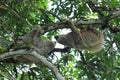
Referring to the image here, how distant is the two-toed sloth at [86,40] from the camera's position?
8.27m

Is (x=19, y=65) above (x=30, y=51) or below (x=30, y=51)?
above

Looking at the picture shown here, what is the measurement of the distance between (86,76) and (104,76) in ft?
1.48

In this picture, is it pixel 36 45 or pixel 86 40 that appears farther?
pixel 86 40

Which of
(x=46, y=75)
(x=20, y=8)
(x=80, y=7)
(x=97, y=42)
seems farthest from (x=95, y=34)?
(x=20, y=8)

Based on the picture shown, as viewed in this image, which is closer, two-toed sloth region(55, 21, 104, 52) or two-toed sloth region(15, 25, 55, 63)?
two-toed sloth region(15, 25, 55, 63)

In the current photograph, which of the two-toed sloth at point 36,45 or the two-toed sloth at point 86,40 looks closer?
the two-toed sloth at point 36,45

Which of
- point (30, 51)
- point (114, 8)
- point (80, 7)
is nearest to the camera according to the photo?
point (30, 51)

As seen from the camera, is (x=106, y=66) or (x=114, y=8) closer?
(x=114, y=8)

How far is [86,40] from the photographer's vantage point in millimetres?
8500

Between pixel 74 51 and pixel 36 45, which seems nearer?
pixel 36 45

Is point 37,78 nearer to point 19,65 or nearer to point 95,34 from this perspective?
point 19,65

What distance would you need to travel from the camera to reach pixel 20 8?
901 centimetres

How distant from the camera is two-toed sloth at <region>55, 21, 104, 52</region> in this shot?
8273 millimetres

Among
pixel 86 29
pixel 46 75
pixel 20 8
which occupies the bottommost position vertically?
pixel 46 75
